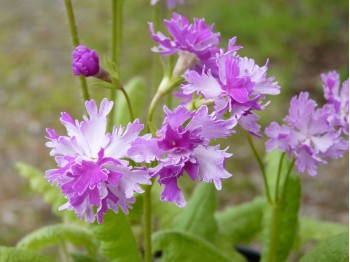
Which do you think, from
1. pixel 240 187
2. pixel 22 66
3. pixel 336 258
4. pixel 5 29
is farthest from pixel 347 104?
pixel 5 29

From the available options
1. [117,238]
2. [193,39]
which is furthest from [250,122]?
[117,238]

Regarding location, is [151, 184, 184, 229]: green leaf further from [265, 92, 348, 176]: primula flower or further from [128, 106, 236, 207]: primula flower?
[128, 106, 236, 207]: primula flower

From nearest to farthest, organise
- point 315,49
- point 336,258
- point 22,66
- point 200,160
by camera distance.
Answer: point 200,160
point 336,258
point 22,66
point 315,49

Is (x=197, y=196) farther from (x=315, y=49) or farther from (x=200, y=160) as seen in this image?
(x=315, y=49)

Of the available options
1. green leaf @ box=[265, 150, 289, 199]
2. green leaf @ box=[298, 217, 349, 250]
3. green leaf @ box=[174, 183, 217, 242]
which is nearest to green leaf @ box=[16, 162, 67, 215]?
green leaf @ box=[174, 183, 217, 242]

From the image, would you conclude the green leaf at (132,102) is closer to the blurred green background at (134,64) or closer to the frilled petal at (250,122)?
the frilled petal at (250,122)

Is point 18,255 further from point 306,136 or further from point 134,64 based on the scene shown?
point 134,64

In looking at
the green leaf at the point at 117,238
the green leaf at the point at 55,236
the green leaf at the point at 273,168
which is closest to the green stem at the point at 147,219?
the green leaf at the point at 117,238
